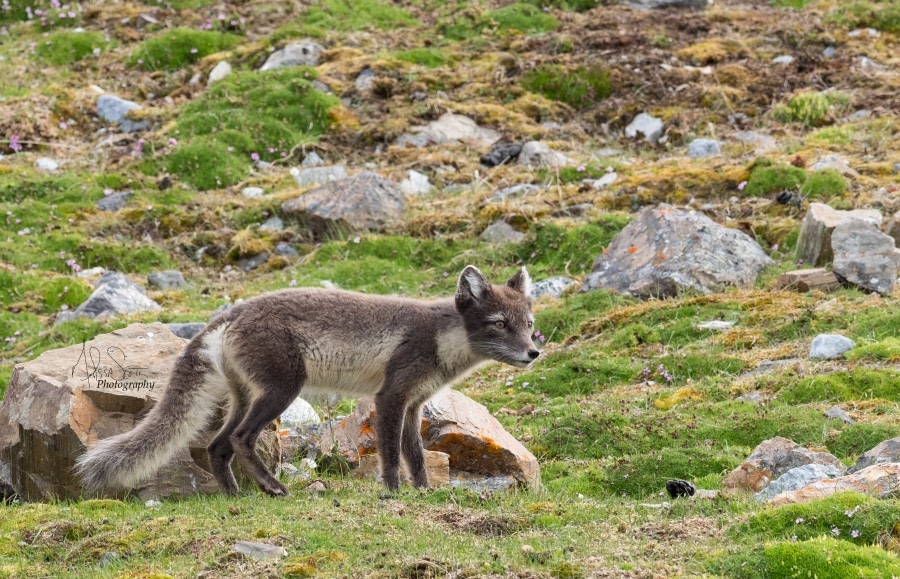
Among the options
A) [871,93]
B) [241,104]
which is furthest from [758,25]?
[241,104]

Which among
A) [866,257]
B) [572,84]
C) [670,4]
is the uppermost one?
[670,4]

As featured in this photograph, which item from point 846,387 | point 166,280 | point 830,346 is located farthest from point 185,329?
point 846,387

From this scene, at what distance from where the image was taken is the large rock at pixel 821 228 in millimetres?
14000

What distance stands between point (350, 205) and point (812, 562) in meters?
12.7

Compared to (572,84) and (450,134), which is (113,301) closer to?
(450,134)

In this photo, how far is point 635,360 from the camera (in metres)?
12.7

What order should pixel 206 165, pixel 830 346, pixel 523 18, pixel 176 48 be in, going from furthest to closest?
pixel 523 18 → pixel 176 48 → pixel 206 165 → pixel 830 346

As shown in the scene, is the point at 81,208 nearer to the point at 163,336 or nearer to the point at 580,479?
the point at 163,336

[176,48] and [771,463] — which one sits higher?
[771,463]

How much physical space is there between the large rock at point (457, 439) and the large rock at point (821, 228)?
6.05m

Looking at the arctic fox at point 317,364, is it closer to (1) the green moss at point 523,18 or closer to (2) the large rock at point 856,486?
(2) the large rock at point 856,486

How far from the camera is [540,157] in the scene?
19.8 meters

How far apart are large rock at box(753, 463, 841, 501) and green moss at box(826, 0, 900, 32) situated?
19044 millimetres

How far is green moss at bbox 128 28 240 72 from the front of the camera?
81.0 feet
